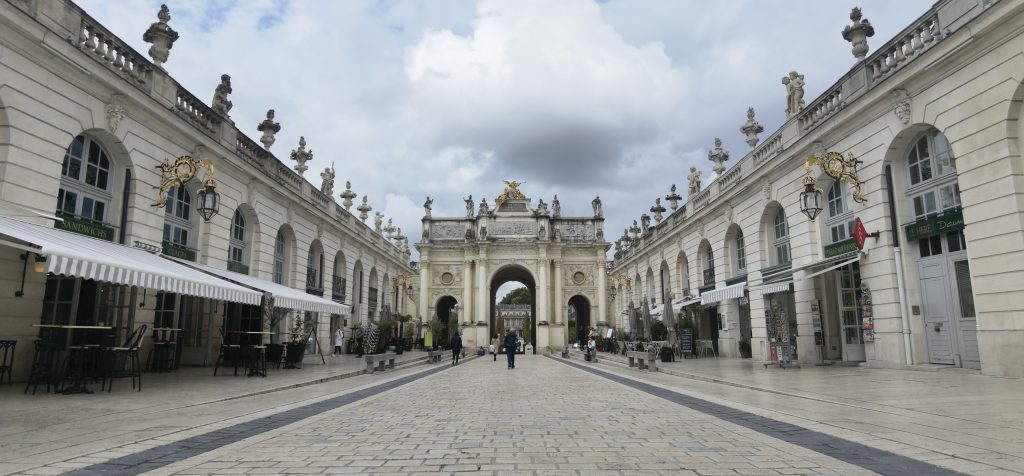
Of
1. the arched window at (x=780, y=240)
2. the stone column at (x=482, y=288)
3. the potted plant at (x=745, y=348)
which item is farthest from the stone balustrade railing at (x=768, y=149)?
the stone column at (x=482, y=288)

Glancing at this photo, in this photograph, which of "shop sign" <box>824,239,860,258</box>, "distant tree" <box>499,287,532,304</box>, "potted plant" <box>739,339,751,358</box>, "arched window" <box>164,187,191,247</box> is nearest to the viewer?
"shop sign" <box>824,239,860,258</box>

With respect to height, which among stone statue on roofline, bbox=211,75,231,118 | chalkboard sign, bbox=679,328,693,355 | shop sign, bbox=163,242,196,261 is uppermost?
stone statue on roofline, bbox=211,75,231,118

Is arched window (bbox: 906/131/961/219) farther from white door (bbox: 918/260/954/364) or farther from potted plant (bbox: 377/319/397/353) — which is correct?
potted plant (bbox: 377/319/397/353)

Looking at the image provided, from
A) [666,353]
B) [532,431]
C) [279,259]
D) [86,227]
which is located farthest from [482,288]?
[532,431]

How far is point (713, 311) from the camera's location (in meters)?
26.3

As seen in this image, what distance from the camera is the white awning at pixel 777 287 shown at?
17.0 metres

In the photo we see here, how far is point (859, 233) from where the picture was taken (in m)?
14.0

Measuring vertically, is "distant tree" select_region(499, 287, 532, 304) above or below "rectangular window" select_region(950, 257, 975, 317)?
above

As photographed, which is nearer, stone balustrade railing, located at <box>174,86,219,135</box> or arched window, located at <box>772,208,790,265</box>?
stone balustrade railing, located at <box>174,86,219,135</box>

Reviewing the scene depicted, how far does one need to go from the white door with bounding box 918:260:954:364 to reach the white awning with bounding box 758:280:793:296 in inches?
162

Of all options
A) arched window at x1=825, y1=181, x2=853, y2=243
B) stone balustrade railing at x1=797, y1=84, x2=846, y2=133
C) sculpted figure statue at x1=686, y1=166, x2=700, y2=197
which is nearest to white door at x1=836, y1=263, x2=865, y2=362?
arched window at x1=825, y1=181, x2=853, y2=243

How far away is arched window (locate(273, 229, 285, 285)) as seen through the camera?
22.0 m

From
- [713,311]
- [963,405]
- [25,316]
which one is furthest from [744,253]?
[25,316]

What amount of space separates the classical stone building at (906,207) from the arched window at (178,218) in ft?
53.8
